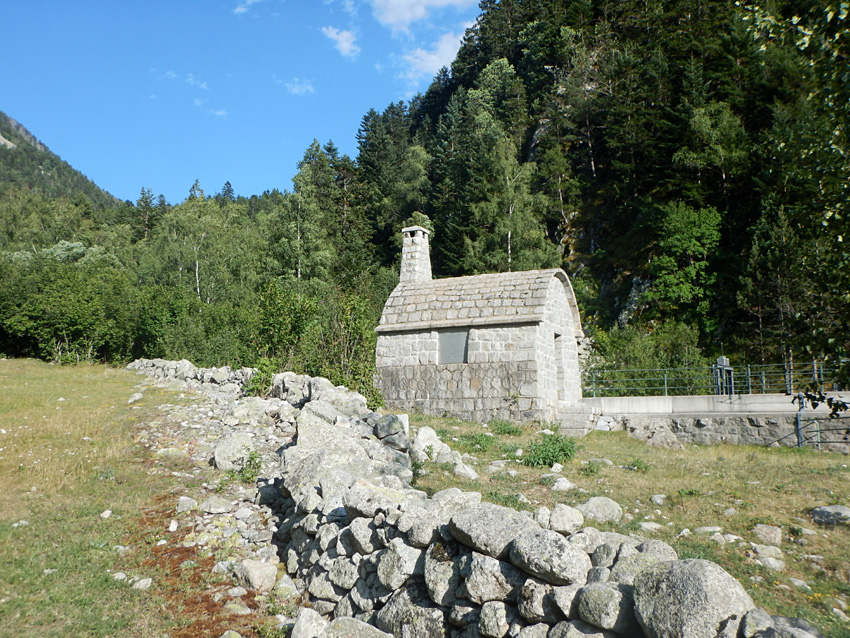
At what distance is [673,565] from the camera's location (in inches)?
139

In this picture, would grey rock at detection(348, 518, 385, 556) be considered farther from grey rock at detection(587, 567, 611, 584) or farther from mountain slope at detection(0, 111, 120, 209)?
mountain slope at detection(0, 111, 120, 209)

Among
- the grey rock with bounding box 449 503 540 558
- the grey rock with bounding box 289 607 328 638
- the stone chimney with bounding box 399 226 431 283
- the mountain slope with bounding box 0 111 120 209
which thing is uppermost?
the mountain slope with bounding box 0 111 120 209

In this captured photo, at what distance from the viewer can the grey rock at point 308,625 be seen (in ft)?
15.8

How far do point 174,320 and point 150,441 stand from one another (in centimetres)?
2013

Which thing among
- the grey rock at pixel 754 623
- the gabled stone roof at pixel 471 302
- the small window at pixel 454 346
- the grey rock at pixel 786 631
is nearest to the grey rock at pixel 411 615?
Answer: the grey rock at pixel 754 623

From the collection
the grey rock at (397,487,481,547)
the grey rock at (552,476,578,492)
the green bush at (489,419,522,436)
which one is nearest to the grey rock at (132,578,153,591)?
the grey rock at (397,487,481,547)

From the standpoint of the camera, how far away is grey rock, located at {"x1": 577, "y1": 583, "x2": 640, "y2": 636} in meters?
3.51

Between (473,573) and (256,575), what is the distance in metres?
2.64

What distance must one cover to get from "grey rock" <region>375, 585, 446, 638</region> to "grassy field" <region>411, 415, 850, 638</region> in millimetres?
2814

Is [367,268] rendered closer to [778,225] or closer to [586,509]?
[778,225]

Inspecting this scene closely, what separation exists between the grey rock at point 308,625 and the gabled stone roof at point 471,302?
12.2m

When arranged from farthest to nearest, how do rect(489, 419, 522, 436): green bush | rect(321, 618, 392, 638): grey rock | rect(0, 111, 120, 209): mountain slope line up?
rect(0, 111, 120, 209): mountain slope → rect(489, 419, 522, 436): green bush → rect(321, 618, 392, 638): grey rock

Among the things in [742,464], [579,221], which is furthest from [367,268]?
[742,464]

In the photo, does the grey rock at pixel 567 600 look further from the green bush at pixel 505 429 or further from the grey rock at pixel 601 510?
the green bush at pixel 505 429
